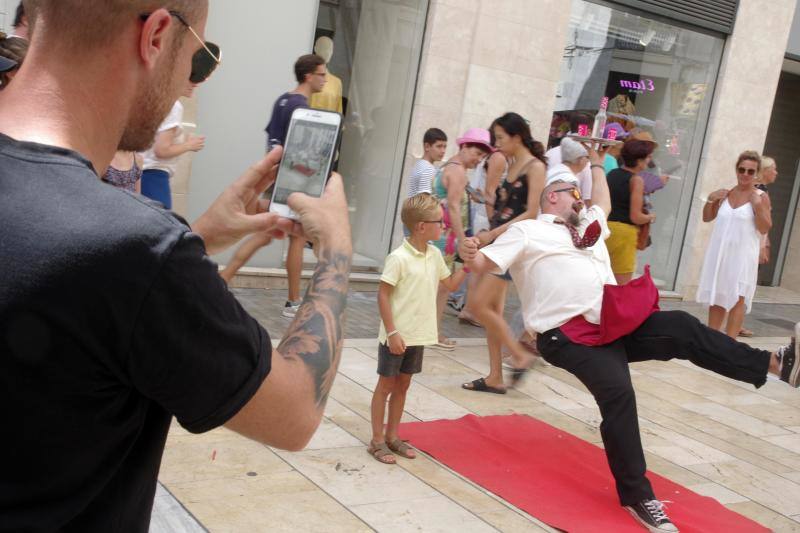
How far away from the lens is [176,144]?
20.3 feet

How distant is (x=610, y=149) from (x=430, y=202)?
574 centimetres

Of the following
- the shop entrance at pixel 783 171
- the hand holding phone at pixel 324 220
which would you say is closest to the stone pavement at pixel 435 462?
the hand holding phone at pixel 324 220

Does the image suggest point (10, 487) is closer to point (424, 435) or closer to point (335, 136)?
point (335, 136)

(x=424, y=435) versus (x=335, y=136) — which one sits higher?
(x=335, y=136)

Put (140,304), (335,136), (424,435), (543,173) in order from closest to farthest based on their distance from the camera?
1. (140,304)
2. (335,136)
3. (424,435)
4. (543,173)

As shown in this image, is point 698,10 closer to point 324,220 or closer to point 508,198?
point 508,198

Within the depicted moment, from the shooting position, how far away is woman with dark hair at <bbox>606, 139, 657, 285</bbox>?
27.2 ft

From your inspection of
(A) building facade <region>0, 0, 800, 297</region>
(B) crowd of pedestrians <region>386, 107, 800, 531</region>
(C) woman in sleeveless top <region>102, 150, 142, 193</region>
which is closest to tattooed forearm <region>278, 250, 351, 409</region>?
(B) crowd of pedestrians <region>386, 107, 800, 531</region>

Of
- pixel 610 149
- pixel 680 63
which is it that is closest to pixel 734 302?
pixel 610 149

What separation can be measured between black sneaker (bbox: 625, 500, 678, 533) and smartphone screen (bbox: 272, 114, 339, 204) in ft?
10.9

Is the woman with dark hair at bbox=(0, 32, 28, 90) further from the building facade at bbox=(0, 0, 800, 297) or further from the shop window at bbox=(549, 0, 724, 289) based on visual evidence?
the shop window at bbox=(549, 0, 724, 289)

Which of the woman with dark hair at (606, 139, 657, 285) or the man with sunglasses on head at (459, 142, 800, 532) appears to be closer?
the man with sunglasses on head at (459, 142, 800, 532)

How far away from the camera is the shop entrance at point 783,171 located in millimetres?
16688

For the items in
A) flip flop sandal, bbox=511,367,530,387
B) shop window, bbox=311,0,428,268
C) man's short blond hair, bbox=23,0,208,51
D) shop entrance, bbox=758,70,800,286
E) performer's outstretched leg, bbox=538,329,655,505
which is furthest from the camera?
shop entrance, bbox=758,70,800,286
